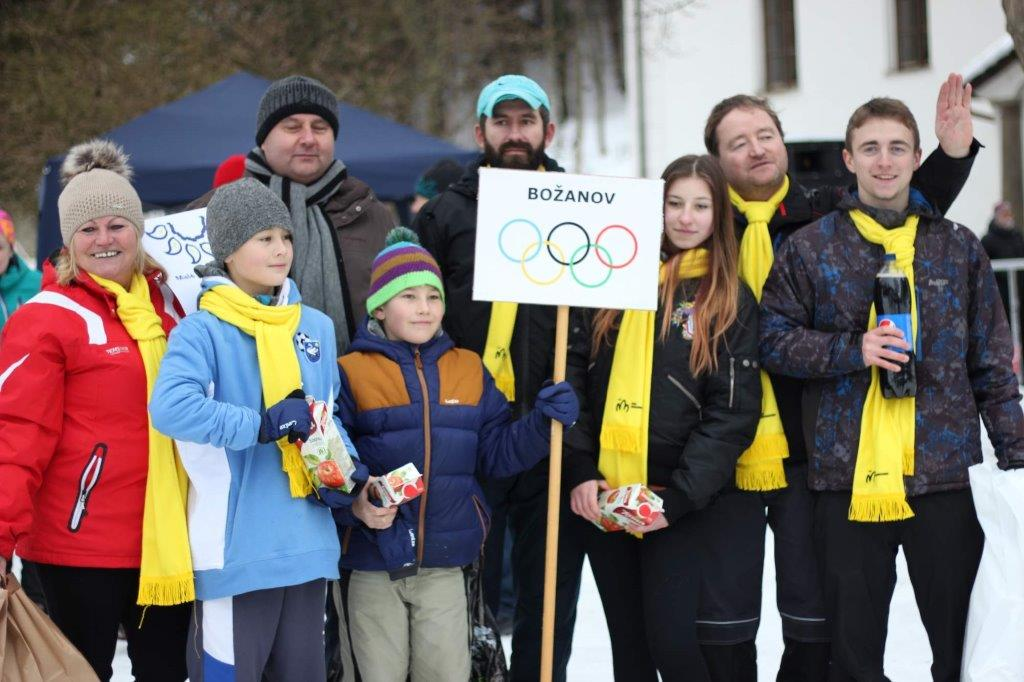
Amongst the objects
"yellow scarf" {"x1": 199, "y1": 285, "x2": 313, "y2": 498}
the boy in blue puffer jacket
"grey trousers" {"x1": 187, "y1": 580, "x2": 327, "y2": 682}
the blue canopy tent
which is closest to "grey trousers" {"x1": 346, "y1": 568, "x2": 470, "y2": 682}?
the boy in blue puffer jacket

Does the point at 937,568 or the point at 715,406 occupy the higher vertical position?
the point at 715,406

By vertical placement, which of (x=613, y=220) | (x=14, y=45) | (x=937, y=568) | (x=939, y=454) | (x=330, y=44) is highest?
(x=330, y=44)

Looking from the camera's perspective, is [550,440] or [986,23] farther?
[986,23]

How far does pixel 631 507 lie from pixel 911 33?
16853mm

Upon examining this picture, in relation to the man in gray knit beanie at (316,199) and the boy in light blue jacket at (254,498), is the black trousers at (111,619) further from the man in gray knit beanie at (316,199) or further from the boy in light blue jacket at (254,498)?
the man in gray knit beanie at (316,199)

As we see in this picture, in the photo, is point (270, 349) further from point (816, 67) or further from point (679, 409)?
point (816, 67)

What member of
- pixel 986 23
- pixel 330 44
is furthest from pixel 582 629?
pixel 330 44

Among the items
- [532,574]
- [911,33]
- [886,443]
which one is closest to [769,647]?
[532,574]

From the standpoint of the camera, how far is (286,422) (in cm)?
309

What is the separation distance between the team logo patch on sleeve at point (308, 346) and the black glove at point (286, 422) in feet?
0.84

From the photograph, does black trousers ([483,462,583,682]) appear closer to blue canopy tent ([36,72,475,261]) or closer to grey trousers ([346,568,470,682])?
grey trousers ([346,568,470,682])

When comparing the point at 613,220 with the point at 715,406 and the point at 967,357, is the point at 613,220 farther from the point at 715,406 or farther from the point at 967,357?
the point at 967,357

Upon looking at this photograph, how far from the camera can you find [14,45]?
53.0 ft

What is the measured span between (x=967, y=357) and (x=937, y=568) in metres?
0.62
